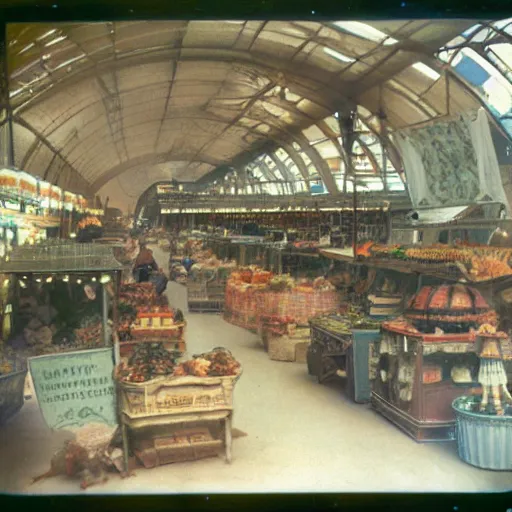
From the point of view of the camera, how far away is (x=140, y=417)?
5195mm

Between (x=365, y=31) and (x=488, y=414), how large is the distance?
303 centimetres

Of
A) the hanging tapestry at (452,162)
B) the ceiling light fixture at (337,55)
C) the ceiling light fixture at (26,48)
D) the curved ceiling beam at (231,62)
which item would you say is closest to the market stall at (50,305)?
the curved ceiling beam at (231,62)

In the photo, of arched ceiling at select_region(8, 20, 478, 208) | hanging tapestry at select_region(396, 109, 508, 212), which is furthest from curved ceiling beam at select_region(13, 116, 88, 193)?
hanging tapestry at select_region(396, 109, 508, 212)

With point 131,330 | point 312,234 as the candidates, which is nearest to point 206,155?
point 312,234

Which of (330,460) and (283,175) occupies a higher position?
(283,175)

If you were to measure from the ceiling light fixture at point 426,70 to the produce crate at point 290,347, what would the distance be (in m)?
2.25

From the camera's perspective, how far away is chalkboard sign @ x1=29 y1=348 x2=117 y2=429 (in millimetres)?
5207

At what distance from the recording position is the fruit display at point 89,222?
5406 millimetres

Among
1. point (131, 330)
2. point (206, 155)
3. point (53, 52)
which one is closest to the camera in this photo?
point (53, 52)

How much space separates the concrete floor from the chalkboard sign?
4.9 inches

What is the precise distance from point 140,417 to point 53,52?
2762 millimetres

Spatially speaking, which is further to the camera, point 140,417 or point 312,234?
point 312,234

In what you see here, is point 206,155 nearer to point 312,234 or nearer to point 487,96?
point 312,234

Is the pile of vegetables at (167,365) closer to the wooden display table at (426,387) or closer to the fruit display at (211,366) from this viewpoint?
the fruit display at (211,366)
